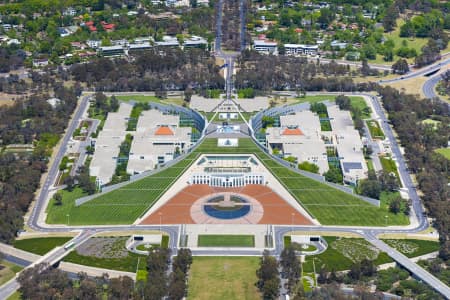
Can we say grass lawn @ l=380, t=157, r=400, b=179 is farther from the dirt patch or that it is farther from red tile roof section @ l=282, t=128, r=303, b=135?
the dirt patch

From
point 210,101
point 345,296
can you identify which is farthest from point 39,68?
point 345,296

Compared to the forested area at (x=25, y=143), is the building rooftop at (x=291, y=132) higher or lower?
higher

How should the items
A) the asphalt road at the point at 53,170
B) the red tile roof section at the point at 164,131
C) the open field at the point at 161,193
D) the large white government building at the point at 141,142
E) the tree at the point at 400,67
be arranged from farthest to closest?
the tree at the point at 400,67, the red tile roof section at the point at 164,131, the large white government building at the point at 141,142, the asphalt road at the point at 53,170, the open field at the point at 161,193

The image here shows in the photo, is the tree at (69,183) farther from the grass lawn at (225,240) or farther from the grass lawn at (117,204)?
the grass lawn at (225,240)

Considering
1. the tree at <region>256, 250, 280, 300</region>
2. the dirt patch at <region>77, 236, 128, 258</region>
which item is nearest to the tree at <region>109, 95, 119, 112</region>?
the dirt patch at <region>77, 236, 128, 258</region>

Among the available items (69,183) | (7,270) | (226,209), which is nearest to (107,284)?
(7,270)

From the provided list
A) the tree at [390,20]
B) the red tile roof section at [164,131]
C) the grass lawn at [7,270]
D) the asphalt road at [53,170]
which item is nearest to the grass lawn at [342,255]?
the grass lawn at [7,270]

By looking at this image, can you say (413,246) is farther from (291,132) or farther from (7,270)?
(7,270)

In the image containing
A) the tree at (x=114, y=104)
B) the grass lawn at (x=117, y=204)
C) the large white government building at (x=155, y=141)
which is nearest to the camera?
the grass lawn at (x=117, y=204)
